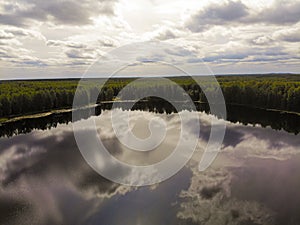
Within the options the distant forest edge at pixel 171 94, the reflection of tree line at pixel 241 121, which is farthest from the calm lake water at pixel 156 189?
the distant forest edge at pixel 171 94

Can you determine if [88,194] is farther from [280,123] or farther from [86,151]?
[280,123]

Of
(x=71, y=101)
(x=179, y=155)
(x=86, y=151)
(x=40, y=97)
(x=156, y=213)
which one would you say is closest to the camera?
(x=156, y=213)

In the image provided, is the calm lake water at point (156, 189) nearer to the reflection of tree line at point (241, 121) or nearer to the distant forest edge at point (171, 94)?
the reflection of tree line at point (241, 121)

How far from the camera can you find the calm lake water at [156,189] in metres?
16.2

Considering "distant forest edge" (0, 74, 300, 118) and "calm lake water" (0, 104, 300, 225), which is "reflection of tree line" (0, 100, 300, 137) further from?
"calm lake water" (0, 104, 300, 225)

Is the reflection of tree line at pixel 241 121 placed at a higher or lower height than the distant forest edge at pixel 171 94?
lower

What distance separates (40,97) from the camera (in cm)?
5872

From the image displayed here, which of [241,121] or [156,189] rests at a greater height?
[241,121]

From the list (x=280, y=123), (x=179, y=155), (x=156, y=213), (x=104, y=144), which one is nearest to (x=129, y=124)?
(x=104, y=144)

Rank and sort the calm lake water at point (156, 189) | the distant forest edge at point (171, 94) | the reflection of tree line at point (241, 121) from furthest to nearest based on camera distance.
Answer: the distant forest edge at point (171, 94), the reflection of tree line at point (241, 121), the calm lake water at point (156, 189)

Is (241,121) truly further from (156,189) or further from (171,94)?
(171,94)

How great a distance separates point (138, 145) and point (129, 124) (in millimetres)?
12780

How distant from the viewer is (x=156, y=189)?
65.0ft

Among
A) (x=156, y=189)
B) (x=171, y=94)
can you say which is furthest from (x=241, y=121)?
(x=171, y=94)
